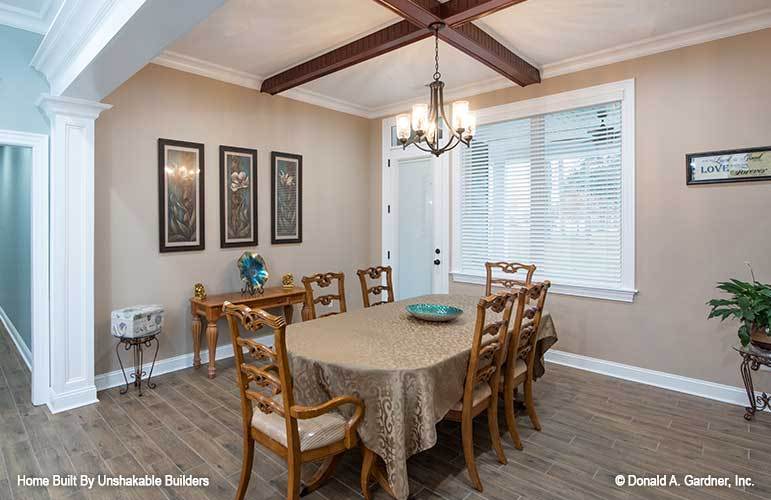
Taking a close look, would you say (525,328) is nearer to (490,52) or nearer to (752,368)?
(752,368)

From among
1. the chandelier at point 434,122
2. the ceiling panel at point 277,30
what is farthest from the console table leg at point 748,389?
the ceiling panel at point 277,30

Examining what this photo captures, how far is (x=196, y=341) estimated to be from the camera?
3.90 meters

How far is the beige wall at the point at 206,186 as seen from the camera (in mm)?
3516

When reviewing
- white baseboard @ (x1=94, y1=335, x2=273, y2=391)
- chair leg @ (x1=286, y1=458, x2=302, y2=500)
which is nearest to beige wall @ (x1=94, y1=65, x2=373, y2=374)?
white baseboard @ (x1=94, y1=335, x2=273, y2=391)

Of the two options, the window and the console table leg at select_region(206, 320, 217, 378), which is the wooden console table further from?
the window

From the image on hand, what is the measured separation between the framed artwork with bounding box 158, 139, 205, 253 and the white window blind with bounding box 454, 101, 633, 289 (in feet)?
8.99

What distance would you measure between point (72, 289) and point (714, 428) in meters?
4.65

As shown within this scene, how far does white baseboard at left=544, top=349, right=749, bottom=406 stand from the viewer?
10.6ft

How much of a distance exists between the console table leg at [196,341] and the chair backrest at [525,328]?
2783 millimetres

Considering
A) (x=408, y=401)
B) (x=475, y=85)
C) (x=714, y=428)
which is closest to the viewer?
(x=408, y=401)

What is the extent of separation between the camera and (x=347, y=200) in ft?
17.8

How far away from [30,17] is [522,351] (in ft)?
13.7

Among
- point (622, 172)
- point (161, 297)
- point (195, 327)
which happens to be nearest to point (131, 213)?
point (161, 297)

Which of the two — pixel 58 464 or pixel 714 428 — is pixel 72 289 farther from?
pixel 714 428
